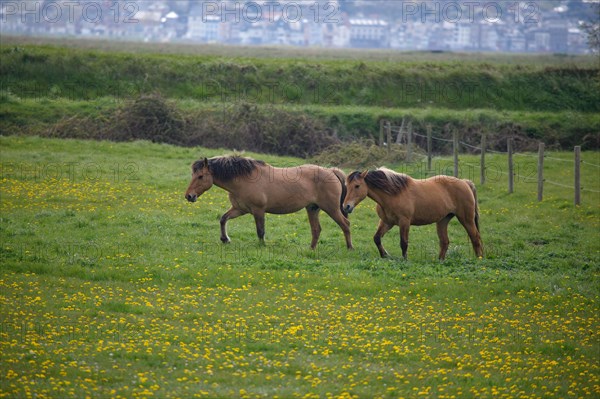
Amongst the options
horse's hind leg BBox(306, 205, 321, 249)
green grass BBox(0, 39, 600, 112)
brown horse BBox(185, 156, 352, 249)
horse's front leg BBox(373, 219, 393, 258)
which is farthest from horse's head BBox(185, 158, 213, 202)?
green grass BBox(0, 39, 600, 112)

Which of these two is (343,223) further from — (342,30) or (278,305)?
(342,30)

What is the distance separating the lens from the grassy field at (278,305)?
10253 millimetres

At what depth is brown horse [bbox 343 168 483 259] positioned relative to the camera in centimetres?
1658

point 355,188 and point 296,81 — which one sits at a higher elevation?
point 296,81

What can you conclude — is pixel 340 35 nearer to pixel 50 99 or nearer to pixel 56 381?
pixel 50 99

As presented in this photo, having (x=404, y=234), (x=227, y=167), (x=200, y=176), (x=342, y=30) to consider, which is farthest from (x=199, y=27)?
(x=404, y=234)

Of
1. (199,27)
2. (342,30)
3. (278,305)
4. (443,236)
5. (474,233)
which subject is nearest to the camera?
(278,305)

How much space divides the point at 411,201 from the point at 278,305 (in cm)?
459

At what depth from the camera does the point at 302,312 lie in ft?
43.1

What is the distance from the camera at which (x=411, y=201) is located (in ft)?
54.9

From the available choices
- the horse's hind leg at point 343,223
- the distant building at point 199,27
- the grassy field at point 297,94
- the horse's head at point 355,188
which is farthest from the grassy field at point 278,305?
the distant building at point 199,27

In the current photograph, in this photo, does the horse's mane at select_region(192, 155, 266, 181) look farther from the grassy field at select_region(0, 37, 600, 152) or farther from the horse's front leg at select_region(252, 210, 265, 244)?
the grassy field at select_region(0, 37, 600, 152)

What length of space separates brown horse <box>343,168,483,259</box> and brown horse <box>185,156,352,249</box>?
1.53 metres

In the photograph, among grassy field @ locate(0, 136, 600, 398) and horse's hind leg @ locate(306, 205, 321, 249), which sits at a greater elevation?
horse's hind leg @ locate(306, 205, 321, 249)
